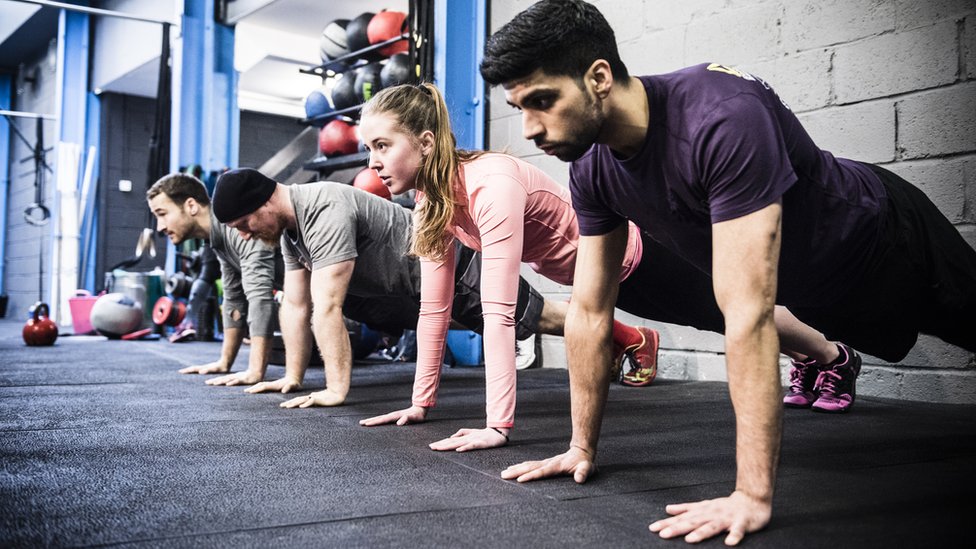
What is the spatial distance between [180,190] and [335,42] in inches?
95.2

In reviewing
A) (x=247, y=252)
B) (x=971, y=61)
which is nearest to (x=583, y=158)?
(x=971, y=61)

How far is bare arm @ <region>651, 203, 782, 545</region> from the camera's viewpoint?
105 cm

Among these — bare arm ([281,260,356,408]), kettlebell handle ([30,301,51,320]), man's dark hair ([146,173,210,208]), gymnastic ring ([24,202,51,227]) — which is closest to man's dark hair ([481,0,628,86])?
bare arm ([281,260,356,408])

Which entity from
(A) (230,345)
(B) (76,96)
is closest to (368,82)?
(A) (230,345)

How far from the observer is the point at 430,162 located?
192 cm

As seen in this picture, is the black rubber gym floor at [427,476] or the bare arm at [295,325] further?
the bare arm at [295,325]

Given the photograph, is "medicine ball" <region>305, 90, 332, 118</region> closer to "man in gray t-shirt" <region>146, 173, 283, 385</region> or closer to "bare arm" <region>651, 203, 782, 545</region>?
"man in gray t-shirt" <region>146, 173, 283, 385</region>

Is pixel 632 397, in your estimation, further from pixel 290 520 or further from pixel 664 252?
pixel 290 520

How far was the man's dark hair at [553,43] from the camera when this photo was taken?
3.83 ft

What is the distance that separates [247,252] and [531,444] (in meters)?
1.68

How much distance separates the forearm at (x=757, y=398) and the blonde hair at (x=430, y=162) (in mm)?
983

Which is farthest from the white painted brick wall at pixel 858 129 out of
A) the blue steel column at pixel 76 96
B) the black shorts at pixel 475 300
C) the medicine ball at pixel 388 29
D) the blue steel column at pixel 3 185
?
the blue steel column at pixel 3 185

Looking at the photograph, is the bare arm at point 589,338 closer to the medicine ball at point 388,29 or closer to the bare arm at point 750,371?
the bare arm at point 750,371

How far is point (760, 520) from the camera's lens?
1072mm
